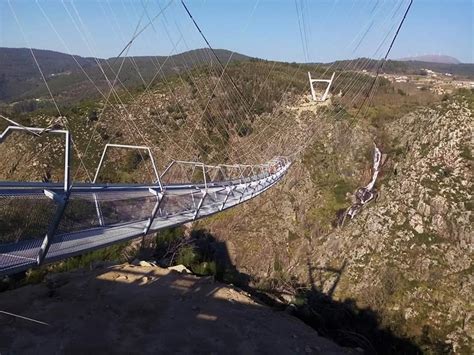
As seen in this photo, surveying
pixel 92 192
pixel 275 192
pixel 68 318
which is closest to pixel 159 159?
pixel 275 192

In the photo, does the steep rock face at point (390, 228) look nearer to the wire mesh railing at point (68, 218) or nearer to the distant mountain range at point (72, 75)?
the wire mesh railing at point (68, 218)

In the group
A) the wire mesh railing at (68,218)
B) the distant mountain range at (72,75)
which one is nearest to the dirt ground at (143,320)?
the wire mesh railing at (68,218)

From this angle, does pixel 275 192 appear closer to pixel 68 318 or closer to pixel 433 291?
pixel 433 291

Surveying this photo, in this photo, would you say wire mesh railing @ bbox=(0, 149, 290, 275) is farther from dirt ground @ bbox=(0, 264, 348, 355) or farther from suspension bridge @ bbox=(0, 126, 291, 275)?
dirt ground @ bbox=(0, 264, 348, 355)

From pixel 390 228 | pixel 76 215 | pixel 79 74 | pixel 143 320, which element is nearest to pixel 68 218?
pixel 76 215

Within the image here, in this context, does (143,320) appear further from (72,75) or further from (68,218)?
(72,75)

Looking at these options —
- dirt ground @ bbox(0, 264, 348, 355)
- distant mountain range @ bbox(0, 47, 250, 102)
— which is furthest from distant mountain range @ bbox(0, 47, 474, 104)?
dirt ground @ bbox(0, 264, 348, 355)

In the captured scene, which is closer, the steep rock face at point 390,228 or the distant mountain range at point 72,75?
the steep rock face at point 390,228
